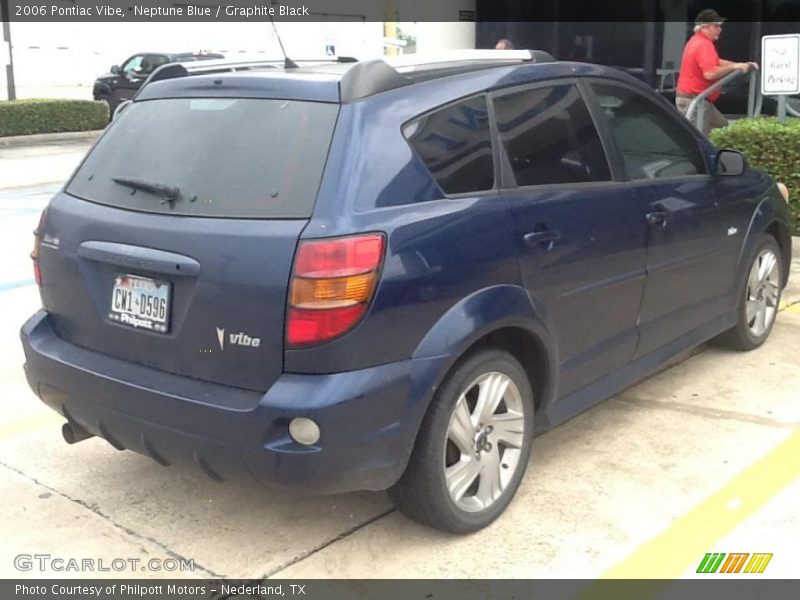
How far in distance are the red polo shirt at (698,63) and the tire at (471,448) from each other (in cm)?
734

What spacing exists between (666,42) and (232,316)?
1636 centimetres

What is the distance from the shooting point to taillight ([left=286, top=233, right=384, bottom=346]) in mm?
2951

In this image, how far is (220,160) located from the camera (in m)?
3.27

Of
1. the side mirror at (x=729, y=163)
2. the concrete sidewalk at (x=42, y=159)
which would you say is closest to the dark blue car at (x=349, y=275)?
the side mirror at (x=729, y=163)

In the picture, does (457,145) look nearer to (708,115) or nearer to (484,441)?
(484,441)

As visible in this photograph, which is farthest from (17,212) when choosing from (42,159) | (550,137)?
(550,137)

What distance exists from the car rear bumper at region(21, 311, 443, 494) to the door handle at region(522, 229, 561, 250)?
0.68m

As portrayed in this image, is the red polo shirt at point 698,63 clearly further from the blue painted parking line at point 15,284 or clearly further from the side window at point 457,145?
the side window at point 457,145

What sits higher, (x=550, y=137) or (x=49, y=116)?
(x=550, y=137)

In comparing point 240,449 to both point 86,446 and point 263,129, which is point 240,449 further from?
point 86,446

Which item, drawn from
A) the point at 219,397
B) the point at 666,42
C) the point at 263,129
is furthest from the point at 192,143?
the point at 666,42

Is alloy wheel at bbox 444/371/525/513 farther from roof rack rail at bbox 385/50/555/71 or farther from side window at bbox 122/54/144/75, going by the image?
side window at bbox 122/54/144/75

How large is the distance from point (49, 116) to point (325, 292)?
1796 cm

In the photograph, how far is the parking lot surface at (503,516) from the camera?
132 inches
